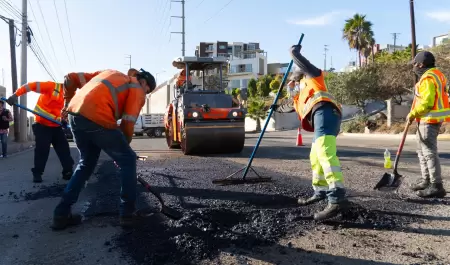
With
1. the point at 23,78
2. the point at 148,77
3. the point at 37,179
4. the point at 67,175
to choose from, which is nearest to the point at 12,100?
the point at 37,179

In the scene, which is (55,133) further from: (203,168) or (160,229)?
(160,229)

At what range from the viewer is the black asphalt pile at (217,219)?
308 cm

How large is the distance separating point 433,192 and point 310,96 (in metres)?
1.86

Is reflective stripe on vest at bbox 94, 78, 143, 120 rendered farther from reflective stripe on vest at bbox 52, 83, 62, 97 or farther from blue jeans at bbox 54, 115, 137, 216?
reflective stripe on vest at bbox 52, 83, 62, 97

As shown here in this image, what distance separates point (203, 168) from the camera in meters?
7.63

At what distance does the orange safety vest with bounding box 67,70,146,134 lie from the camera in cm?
360

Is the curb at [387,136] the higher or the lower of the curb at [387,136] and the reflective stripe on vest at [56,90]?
the lower

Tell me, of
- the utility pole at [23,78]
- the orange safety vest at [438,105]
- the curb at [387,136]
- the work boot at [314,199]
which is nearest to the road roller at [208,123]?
the orange safety vest at [438,105]

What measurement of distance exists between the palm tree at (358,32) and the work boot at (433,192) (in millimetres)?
37774

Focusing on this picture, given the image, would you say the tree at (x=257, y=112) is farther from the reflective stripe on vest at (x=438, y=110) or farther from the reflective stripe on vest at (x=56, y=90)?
the reflective stripe on vest at (x=438, y=110)

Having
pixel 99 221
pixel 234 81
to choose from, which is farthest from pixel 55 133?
pixel 234 81

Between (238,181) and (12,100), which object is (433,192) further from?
(12,100)

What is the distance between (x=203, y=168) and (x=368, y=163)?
3.31 m

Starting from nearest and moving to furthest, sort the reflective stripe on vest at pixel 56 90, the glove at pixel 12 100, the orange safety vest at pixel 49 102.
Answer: the glove at pixel 12 100
the orange safety vest at pixel 49 102
the reflective stripe on vest at pixel 56 90
